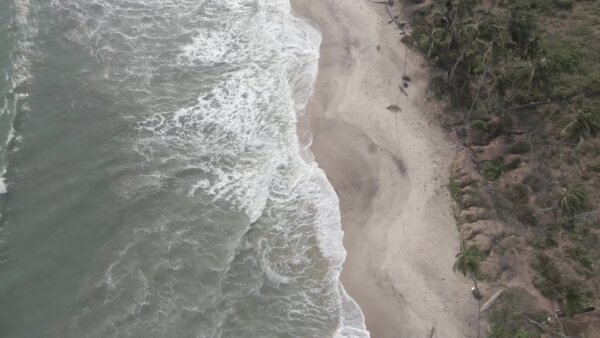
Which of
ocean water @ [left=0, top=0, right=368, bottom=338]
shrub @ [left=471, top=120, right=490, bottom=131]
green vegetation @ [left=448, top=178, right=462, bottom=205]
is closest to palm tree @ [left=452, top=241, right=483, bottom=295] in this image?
green vegetation @ [left=448, top=178, right=462, bottom=205]

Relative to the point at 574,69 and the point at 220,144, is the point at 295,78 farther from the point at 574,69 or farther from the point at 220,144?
the point at 574,69

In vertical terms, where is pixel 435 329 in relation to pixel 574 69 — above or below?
below

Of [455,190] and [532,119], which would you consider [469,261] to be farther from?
[532,119]

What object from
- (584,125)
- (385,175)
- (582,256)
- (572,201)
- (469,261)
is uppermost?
(584,125)

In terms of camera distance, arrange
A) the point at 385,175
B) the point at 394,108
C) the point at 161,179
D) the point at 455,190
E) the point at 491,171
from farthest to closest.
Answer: the point at 394,108, the point at 385,175, the point at 491,171, the point at 455,190, the point at 161,179

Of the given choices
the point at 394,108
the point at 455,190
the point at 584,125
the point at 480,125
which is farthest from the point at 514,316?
the point at 394,108

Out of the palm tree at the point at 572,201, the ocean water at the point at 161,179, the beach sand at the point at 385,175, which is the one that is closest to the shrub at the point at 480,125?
the beach sand at the point at 385,175

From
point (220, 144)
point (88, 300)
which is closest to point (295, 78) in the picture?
point (220, 144)
